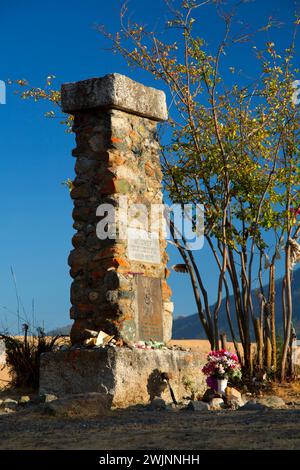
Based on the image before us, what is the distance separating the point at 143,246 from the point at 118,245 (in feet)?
1.81

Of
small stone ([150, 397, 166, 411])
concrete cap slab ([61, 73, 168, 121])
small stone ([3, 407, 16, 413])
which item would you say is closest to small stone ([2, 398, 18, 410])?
small stone ([3, 407, 16, 413])

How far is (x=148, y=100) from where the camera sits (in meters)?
11.3

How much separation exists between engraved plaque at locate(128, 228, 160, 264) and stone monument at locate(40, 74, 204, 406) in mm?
13

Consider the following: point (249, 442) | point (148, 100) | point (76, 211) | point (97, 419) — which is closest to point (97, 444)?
point (249, 442)

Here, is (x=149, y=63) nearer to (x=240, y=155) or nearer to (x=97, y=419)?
(x=240, y=155)

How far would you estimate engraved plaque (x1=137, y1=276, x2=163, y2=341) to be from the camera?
10586mm

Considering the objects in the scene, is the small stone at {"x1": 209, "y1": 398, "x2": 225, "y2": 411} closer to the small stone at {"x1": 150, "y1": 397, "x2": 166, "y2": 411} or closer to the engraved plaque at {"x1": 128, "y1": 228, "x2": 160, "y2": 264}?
the small stone at {"x1": 150, "y1": 397, "x2": 166, "y2": 411}

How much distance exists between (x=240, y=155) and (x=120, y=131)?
4.02 m

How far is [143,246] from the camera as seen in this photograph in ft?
35.6

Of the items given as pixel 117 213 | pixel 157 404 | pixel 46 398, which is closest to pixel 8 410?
pixel 46 398

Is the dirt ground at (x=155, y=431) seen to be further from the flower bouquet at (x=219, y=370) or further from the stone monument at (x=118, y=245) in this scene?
the flower bouquet at (x=219, y=370)

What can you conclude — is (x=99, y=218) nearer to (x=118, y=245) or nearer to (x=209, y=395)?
(x=118, y=245)

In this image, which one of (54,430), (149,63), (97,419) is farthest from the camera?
(149,63)
